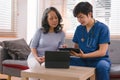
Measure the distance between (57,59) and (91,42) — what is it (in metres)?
0.47

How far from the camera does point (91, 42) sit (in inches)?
82.7

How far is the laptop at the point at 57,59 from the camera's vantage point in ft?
5.85

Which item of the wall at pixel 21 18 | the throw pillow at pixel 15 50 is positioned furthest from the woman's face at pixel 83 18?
the wall at pixel 21 18

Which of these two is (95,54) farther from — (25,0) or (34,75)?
(25,0)

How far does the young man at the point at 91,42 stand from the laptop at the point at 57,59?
18 cm

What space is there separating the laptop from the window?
2462mm

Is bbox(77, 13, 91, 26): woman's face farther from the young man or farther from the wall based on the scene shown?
the wall

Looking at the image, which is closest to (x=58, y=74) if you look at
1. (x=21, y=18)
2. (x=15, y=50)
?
(x=15, y=50)

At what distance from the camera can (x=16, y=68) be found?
9.19ft

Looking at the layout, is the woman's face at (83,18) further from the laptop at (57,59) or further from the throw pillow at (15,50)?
the throw pillow at (15,50)

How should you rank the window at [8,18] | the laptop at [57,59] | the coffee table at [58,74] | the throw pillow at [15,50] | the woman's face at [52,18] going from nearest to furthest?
1. the coffee table at [58,74]
2. the laptop at [57,59]
3. the woman's face at [52,18]
4. the throw pillow at [15,50]
5. the window at [8,18]

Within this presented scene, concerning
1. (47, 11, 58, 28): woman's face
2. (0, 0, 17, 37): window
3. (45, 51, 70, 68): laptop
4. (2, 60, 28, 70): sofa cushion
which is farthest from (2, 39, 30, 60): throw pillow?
(45, 51, 70, 68): laptop

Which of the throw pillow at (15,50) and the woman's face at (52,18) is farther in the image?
the throw pillow at (15,50)

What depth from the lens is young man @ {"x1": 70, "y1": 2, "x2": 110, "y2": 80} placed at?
197 cm
